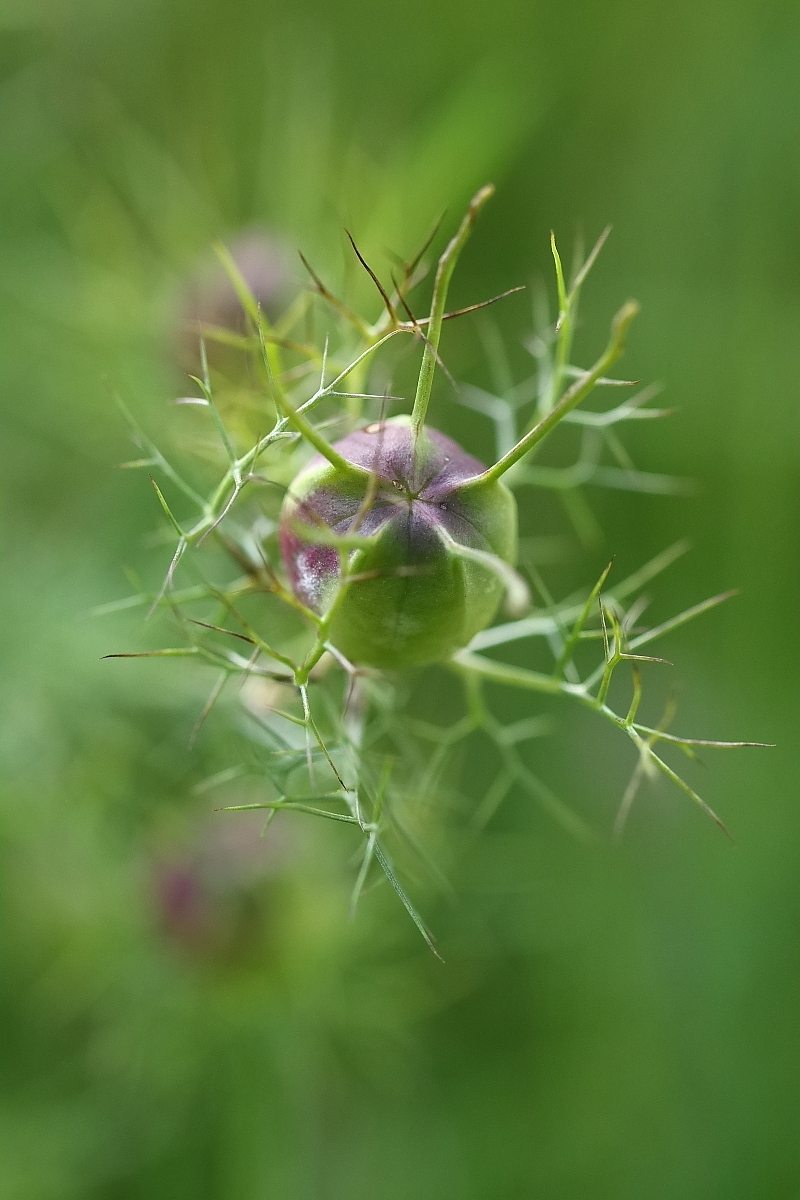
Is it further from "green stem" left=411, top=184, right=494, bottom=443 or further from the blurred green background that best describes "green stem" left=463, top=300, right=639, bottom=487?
the blurred green background

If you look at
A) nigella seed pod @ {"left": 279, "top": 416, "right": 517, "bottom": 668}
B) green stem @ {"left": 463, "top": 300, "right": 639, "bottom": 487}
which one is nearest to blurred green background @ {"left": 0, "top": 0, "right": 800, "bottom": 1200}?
nigella seed pod @ {"left": 279, "top": 416, "right": 517, "bottom": 668}

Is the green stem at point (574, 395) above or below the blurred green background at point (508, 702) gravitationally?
above

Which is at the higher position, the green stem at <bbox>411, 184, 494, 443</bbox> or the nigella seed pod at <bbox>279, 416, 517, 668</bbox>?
the green stem at <bbox>411, 184, 494, 443</bbox>

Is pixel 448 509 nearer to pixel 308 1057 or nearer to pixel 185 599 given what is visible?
pixel 185 599

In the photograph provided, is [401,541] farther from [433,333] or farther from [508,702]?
[508,702]

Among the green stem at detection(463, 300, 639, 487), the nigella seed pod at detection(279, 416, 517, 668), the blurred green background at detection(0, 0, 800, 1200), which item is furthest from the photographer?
the blurred green background at detection(0, 0, 800, 1200)

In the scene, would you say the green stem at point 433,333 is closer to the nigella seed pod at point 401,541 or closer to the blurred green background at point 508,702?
the nigella seed pod at point 401,541

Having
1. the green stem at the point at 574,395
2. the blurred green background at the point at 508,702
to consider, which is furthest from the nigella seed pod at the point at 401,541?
the blurred green background at the point at 508,702
